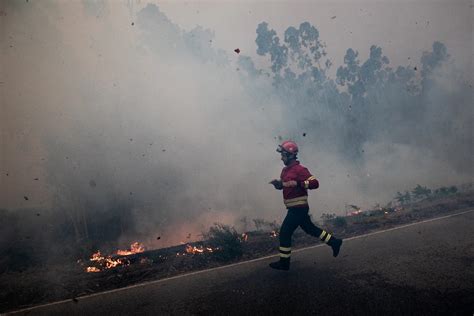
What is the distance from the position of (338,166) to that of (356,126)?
7.33m

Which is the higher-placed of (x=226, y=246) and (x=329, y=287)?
(x=226, y=246)

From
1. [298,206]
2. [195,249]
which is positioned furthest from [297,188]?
[195,249]

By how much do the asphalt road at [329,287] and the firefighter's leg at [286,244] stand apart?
11 cm

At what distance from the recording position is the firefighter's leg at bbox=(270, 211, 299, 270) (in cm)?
466

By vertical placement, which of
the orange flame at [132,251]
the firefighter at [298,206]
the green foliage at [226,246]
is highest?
the firefighter at [298,206]

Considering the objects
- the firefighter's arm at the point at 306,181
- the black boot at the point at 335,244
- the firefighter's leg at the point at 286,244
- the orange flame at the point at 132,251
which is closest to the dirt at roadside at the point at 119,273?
the firefighter's leg at the point at 286,244

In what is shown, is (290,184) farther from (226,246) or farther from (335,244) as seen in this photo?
Result: (226,246)

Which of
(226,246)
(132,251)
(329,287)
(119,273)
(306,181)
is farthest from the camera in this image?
(132,251)

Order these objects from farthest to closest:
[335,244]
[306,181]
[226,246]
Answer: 1. [226,246]
2. [335,244]
3. [306,181]

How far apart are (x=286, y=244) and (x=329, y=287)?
102 centimetres

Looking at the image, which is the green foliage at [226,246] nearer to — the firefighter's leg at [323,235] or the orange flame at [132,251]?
the firefighter's leg at [323,235]

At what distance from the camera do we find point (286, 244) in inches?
184

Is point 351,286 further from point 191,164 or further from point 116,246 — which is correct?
point 191,164

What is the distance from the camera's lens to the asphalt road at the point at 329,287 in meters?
3.25
